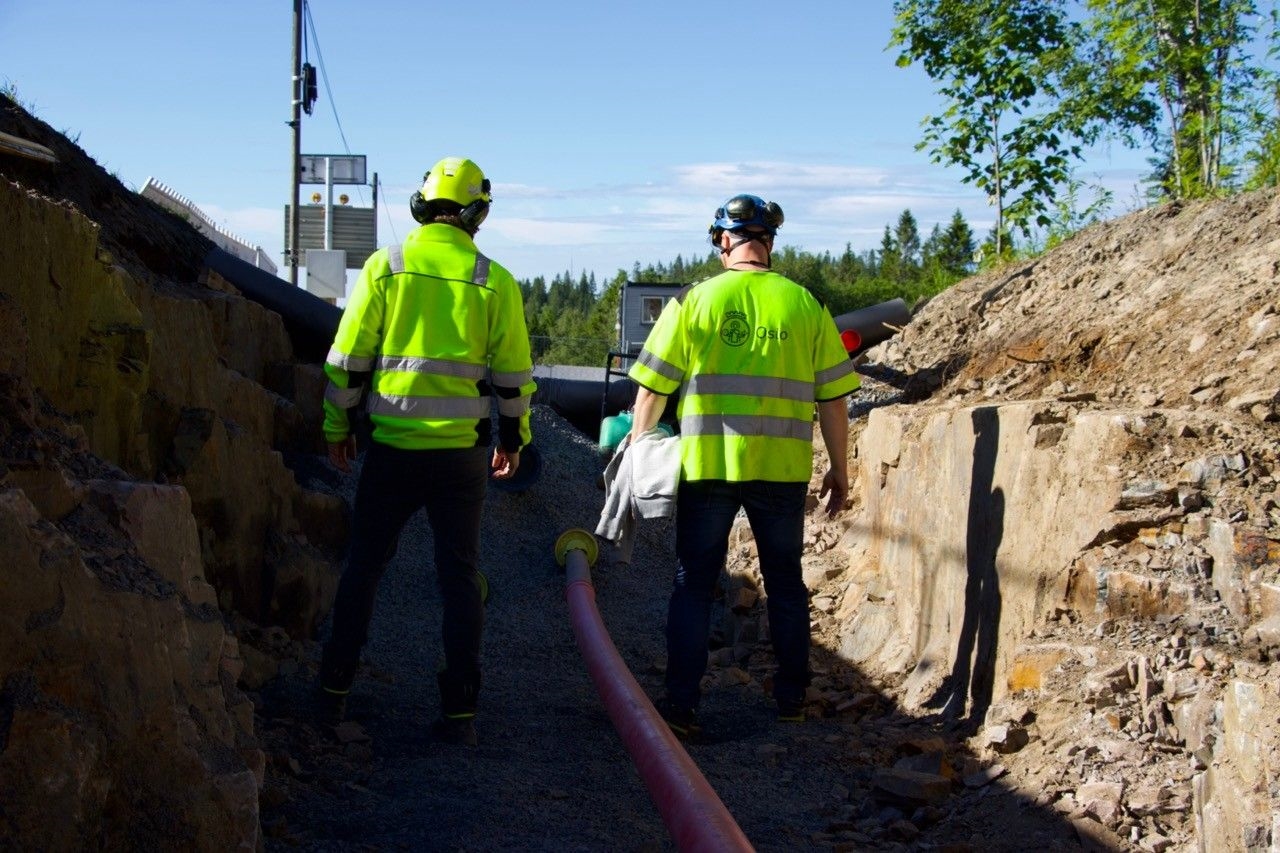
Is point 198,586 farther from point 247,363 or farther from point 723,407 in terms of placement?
point 247,363

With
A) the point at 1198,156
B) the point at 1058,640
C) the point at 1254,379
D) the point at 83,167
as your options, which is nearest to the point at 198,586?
the point at 1058,640

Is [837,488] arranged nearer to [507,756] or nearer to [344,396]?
[507,756]

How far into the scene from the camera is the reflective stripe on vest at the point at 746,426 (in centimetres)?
561

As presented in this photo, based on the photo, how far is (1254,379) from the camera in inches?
221

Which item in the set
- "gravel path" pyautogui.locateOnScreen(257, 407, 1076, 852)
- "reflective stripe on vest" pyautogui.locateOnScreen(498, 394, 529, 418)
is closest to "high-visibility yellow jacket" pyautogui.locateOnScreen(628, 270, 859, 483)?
"reflective stripe on vest" pyautogui.locateOnScreen(498, 394, 529, 418)

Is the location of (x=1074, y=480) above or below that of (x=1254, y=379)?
below

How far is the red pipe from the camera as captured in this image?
3359mm

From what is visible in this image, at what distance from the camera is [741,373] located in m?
5.64

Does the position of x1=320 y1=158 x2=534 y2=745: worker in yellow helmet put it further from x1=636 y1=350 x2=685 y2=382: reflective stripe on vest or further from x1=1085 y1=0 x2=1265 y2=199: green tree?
x1=1085 y1=0 x2=1265 y2=199: green tree

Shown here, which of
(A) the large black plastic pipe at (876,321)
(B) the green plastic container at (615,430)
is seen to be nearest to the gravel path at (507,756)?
(B) the green plastic container at (615,430)

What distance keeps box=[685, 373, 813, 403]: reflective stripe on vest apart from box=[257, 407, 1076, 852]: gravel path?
1449 mm

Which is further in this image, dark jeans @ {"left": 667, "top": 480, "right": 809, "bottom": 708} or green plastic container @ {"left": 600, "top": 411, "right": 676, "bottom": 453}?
green plastic container @ {"left": 600, "top": 411, "right": 676, "bottom": 453}

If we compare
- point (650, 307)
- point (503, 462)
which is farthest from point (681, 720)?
point (650, 307)

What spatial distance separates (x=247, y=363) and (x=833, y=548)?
379 cm
